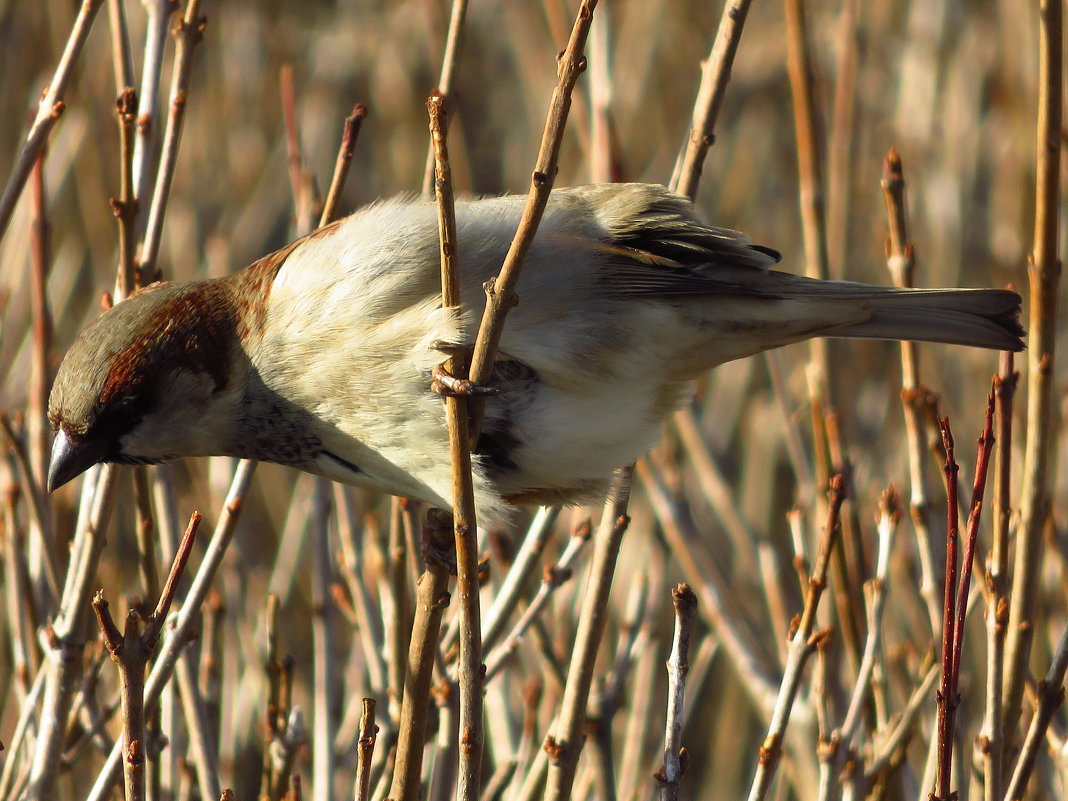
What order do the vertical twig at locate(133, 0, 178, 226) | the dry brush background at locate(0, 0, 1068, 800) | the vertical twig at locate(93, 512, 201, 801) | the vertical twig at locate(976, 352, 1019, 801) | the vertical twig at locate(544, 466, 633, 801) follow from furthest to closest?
1. the dry brush background at locate(0, 0, 1068, 800)
2. the vertical twig at locate(133, 0, 178, 226)
3. the vertical twig at locate(544, 466, 633, 801)
4. the vertical twig at locate(976, 352, 1019, 801)
5. the vertical twig at locate(93, 512, 201, 801)

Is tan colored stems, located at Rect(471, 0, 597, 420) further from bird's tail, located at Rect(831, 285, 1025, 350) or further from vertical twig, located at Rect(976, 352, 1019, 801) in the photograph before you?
bird's tail, located at Rect(831, 285, 1025, 350)

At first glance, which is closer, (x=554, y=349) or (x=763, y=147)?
(x=554, y=349)

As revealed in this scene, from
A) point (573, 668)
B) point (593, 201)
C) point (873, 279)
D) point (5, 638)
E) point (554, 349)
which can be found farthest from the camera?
point (873, 279)

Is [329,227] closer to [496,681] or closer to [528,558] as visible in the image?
[528,558]

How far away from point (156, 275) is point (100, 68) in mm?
2328

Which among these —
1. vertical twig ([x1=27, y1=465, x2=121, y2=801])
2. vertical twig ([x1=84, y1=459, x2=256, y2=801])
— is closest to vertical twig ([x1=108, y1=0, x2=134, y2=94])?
vertical twig ([x1=27, y1=465, x2=121, y2=801])

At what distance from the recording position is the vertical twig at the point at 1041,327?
5.47ft

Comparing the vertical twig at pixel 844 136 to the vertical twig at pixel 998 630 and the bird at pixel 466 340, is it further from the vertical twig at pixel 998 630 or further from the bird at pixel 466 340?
the vertical twig at pixel 998 630

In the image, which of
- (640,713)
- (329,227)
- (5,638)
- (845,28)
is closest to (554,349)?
(329,227)

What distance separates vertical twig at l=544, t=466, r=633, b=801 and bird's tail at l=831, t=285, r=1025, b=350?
23.6 inches

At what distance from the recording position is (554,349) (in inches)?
80.2

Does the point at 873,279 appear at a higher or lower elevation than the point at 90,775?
higher

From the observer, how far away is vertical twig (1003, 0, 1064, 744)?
1667 mm

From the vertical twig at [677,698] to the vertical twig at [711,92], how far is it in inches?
36.7
